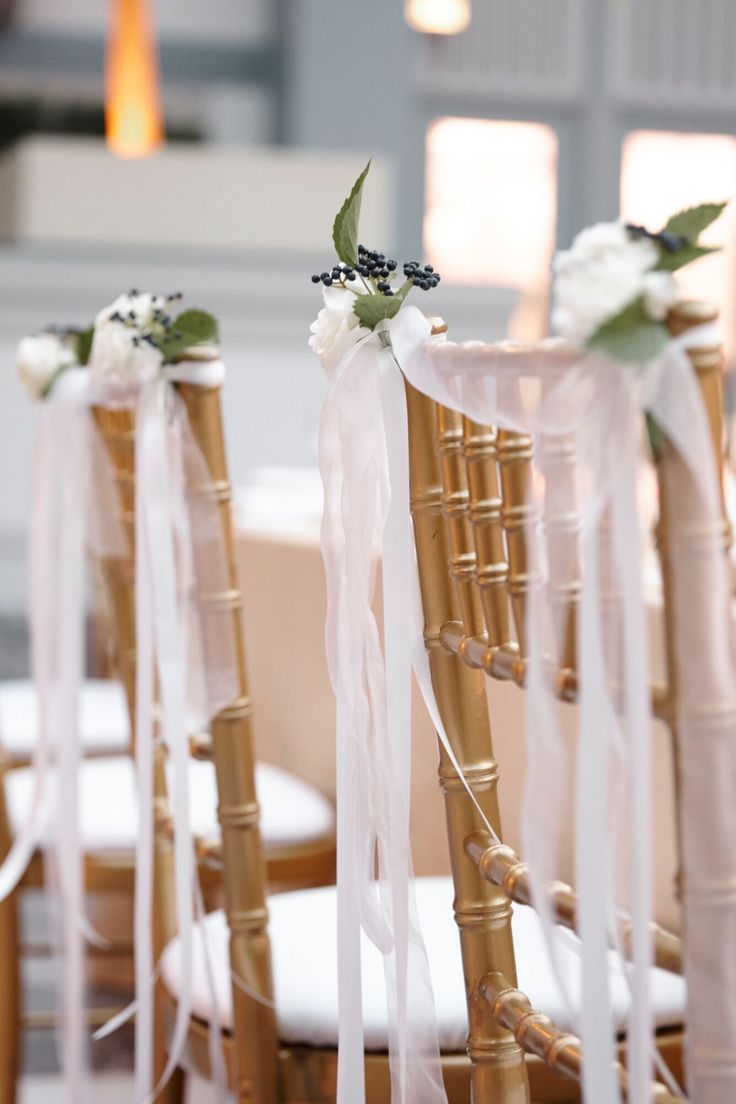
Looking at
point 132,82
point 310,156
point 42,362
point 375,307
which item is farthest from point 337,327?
point 132,82

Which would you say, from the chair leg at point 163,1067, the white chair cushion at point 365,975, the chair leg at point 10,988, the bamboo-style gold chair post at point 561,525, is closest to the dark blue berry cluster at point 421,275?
the bamboo-style gold chair post at point 561,525

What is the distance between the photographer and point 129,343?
1.47 metres

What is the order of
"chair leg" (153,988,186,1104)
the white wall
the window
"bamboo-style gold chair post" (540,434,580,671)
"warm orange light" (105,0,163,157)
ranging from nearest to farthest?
1. "bamboo-style gold chair post" (540,434,580,671)
2. "chair leg" (153,988,186,1104)
3. the white wall
4. "warm orange light" (105,0,163,157)
5. the window

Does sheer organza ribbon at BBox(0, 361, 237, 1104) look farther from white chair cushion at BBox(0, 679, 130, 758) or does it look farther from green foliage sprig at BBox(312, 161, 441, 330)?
white chair cushion at BBox(0, 679, 130, 758)

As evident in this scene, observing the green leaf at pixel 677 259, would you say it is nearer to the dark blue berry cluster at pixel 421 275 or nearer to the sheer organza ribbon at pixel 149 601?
the dark blue berry cluster at pixel 421 275

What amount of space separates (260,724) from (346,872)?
149cm

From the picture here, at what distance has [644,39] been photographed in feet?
25.5

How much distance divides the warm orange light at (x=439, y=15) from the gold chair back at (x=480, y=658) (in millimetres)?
6722

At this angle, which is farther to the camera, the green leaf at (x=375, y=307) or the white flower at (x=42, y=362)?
the white flower at (x=42, y=362)

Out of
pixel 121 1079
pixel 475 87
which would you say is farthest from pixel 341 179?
pixel 121 1079

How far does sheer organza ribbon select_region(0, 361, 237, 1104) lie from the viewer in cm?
143

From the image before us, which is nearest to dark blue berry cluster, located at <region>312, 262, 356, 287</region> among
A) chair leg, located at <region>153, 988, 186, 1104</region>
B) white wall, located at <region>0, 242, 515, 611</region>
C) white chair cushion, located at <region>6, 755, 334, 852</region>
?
chair leg, located at <region>153, 988, 186, 1104</region>

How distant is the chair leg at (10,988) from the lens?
1.95 metres

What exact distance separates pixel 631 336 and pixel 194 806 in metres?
1.27
